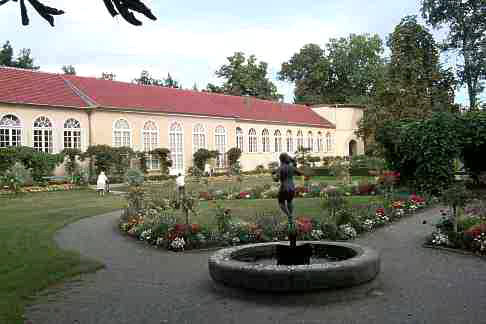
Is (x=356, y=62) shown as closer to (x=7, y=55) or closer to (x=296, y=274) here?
(x=7, y=55)

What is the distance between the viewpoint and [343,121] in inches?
2019

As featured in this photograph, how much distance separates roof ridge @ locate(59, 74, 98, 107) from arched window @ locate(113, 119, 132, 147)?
1.96 meters

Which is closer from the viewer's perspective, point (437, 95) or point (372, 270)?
point (372, 270)

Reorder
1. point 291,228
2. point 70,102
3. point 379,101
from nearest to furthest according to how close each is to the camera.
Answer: point 291,228 < point 70,102 < point 379,101

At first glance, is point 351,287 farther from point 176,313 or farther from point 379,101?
point 379,101

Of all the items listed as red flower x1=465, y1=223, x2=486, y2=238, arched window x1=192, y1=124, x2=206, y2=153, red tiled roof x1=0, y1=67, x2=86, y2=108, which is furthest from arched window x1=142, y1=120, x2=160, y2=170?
red flower x1=465, y1=223, x2=486, y2=238

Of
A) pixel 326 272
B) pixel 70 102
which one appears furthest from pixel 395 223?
pixel 70 102

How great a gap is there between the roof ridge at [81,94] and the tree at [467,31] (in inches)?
1064

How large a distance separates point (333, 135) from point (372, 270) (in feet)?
147

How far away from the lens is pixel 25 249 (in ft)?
33.4

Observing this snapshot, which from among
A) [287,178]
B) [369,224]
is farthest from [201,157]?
[287,178]

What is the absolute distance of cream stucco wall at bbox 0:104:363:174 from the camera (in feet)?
90.0

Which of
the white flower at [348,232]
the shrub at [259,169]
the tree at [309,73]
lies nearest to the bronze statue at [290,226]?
the white flower at [348,232]

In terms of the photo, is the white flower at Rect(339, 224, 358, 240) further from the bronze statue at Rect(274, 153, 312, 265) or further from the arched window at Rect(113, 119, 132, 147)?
the arched window at Rect(113, 119, 132, 147)
